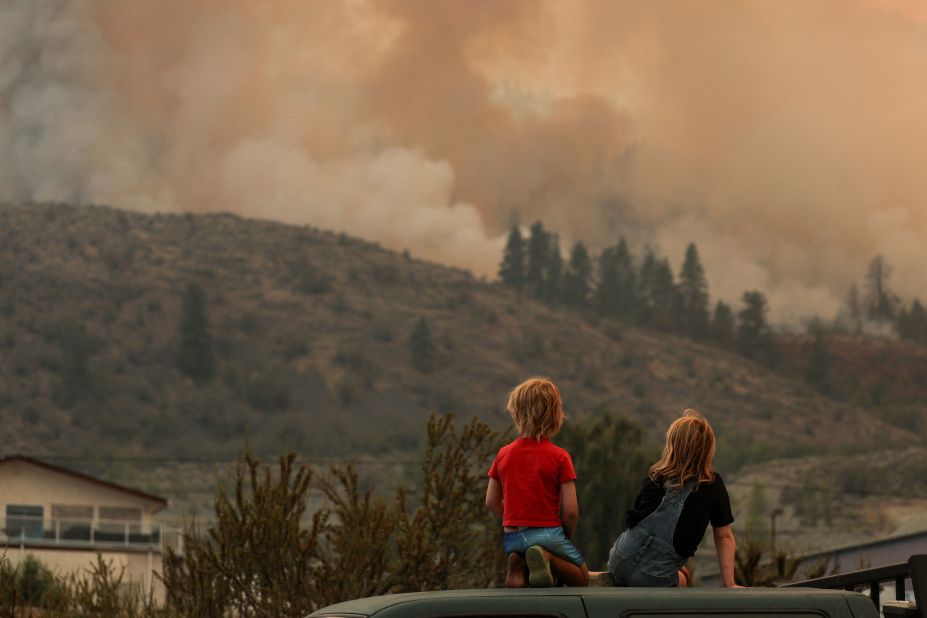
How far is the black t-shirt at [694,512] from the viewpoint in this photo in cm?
647

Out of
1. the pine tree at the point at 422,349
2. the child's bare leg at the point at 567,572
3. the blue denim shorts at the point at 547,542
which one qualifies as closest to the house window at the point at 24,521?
the blue denim shorts at the point at 547,542

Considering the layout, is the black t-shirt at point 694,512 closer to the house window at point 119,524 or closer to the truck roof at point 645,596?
the truck roof at point 645,596

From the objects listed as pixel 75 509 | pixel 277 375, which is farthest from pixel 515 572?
pixel 277 375

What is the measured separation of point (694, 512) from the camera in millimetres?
6520

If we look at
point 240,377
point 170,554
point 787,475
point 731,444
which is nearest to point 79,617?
point 170,554

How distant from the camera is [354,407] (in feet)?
572

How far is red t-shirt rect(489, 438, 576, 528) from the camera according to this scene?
6949 mm

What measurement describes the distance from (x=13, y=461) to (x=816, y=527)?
3221 inches

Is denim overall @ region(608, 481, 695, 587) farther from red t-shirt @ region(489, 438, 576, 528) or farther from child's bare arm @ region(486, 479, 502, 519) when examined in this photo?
child's bare arm @ region(486, 479, 502, 519)

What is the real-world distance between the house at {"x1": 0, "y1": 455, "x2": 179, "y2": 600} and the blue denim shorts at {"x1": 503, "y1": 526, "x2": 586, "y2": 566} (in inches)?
1956

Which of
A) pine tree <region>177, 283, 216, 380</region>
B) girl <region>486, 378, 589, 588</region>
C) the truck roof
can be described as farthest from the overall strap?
pine tree <region>177, 283, 216, 380</region>

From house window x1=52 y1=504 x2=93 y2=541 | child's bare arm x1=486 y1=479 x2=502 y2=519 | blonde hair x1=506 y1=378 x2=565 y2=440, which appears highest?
house window x1=52 y1=504 x2=93 y2=541

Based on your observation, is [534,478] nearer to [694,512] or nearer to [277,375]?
[694,512]

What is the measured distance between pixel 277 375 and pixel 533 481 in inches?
6835
